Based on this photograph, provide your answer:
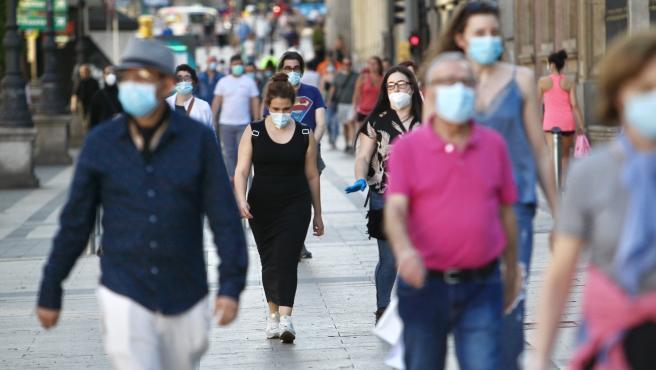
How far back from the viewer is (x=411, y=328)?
5574 millimetres

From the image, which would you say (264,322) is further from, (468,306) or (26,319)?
(468,306)

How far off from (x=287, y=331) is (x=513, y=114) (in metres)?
3.57

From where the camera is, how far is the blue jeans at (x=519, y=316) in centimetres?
613

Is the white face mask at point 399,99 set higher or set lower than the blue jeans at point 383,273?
higher

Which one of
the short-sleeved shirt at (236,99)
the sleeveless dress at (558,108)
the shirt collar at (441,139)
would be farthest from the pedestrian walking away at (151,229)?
the sleeveless dress at (558,108)

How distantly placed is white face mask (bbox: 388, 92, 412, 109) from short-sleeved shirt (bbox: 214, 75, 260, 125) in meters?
8.67

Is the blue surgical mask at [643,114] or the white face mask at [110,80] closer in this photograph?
the blue surgical mask at [643,114]

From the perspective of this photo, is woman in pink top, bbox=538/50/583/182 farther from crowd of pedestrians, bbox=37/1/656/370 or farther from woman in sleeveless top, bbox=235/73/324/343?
crowd of pedestrians, bbox=37/1/656/370

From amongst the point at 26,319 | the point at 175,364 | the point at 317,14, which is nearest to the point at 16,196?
the point at 26,319

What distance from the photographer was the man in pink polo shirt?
537 centimetres

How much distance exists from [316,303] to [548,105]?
7819mm

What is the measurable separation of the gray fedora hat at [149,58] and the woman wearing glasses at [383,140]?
378cm

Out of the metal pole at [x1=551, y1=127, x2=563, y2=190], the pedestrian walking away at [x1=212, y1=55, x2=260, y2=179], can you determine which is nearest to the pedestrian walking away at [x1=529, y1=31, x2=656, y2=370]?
the pedestrian walking away at [x1=212, y1=55, x2=260, y2=179]

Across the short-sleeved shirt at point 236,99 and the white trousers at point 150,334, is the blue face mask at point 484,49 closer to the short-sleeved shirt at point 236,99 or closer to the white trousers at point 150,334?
the white trousers at point 150,334
